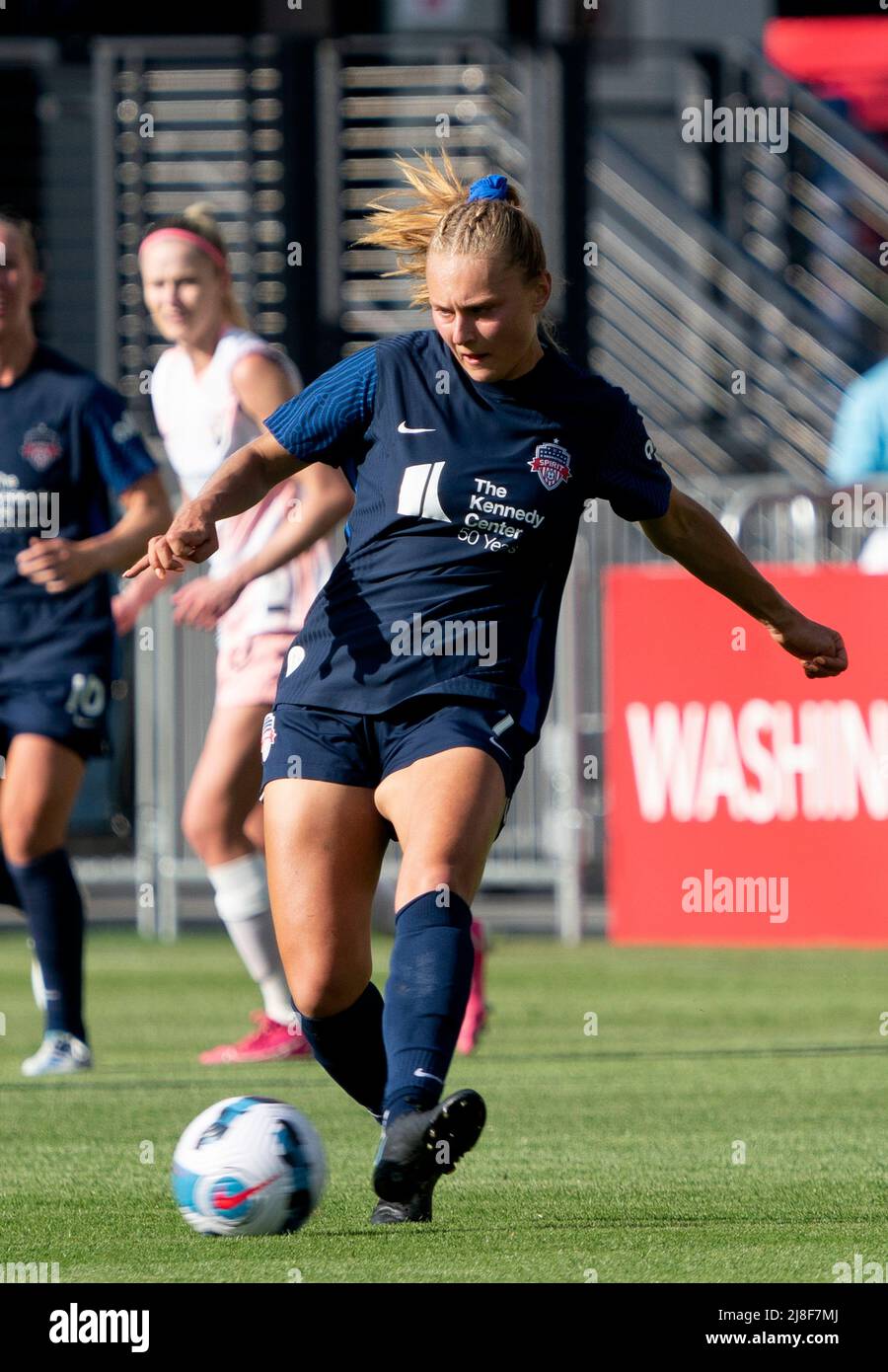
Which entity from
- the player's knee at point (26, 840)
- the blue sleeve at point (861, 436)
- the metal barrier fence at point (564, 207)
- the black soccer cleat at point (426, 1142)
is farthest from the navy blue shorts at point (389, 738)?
the metal barrier fence at point (564, 207)

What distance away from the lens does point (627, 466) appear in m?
5.47

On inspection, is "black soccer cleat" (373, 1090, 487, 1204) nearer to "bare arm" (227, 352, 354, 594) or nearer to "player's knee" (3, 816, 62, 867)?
"bare arm" (227, 352, 354, 594)

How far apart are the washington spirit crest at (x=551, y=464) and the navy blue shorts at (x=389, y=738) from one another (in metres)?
0.45

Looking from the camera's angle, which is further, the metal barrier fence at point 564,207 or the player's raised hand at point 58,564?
the metal barrier fence at point 564,207

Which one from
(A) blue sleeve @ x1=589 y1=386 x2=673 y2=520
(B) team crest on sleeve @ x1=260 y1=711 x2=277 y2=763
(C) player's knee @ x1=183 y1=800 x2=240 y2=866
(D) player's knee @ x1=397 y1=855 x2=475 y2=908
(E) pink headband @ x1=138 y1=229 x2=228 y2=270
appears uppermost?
(E) pink headband @ x1=138 y1=229 x2=228 y2=270

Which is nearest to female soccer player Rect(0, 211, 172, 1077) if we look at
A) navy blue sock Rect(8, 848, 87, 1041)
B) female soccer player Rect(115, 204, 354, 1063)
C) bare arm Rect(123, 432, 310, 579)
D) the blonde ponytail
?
navy blue sock Rect(8, 848, 87, 1041)

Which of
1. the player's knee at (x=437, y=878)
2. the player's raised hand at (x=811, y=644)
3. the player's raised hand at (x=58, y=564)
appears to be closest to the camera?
the player's knee at (x=437, y=878)

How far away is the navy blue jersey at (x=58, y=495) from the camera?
8023 millimetres

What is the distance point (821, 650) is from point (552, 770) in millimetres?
7860

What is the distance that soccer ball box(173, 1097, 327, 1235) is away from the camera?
517 cm

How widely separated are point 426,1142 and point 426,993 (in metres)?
0.37

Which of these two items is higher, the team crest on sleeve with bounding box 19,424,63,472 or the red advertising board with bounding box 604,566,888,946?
the team crest on sleeve with bounding box 19,424,63,472

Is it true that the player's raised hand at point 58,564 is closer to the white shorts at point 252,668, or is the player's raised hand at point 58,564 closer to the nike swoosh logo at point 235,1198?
the white shorts at point 252,668

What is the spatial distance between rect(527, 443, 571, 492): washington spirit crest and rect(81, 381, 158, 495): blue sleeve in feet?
9.51
